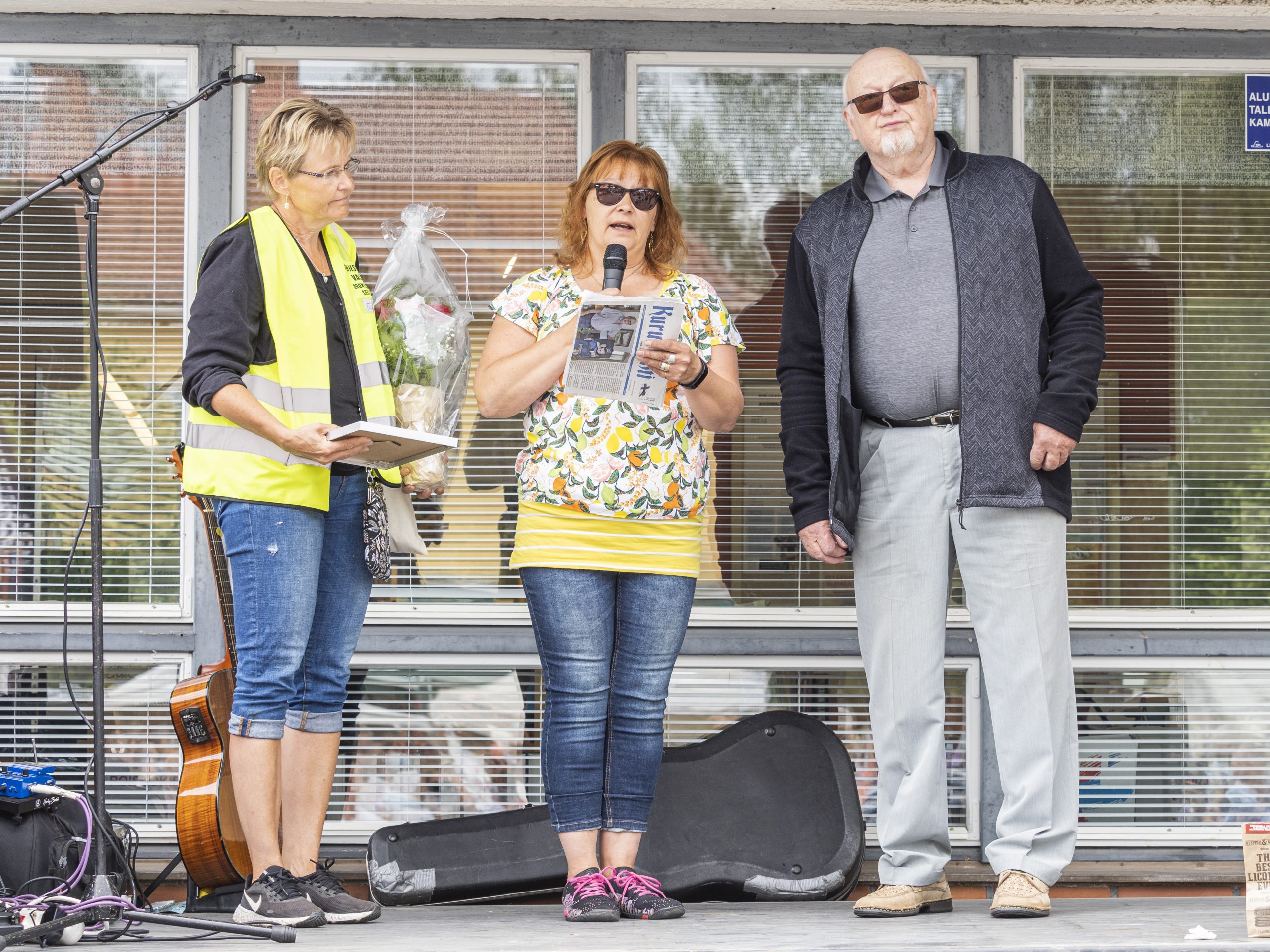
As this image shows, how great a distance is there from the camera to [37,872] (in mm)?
3010

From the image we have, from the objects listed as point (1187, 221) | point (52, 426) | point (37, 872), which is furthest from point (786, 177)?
point (37, 872)

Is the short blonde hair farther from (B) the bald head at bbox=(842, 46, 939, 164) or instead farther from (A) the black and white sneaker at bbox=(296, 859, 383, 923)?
(A) the black and white sneaker at bbox=(296, 859, 383, 923)

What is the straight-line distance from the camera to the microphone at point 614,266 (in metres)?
2.75

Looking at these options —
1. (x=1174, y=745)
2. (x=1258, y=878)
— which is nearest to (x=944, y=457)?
(x=1258, y=878)

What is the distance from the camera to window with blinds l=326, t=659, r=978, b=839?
3766 millimetres

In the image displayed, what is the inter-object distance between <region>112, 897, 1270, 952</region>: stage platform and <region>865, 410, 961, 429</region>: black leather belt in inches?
41.4

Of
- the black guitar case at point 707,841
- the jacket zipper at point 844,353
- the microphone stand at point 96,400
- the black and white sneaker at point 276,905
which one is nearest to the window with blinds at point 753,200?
the black guitar case at point 707,841

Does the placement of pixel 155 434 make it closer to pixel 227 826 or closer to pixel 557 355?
pixel 227 826

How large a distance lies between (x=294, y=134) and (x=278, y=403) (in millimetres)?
582

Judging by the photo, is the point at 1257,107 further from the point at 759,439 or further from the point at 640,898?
the point at 640,898

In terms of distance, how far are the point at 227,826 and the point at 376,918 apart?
0.53 meters

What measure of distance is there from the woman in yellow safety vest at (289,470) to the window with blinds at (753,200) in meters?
1.22

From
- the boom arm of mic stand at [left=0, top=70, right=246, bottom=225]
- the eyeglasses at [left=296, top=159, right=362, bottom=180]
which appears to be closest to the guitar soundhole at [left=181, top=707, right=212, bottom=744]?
the boom arm of mic stand at [left=0, top=70, right=246, bottom=225]

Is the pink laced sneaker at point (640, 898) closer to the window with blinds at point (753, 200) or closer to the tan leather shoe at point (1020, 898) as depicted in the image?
the tan leather shoe at point (1020, 898)
